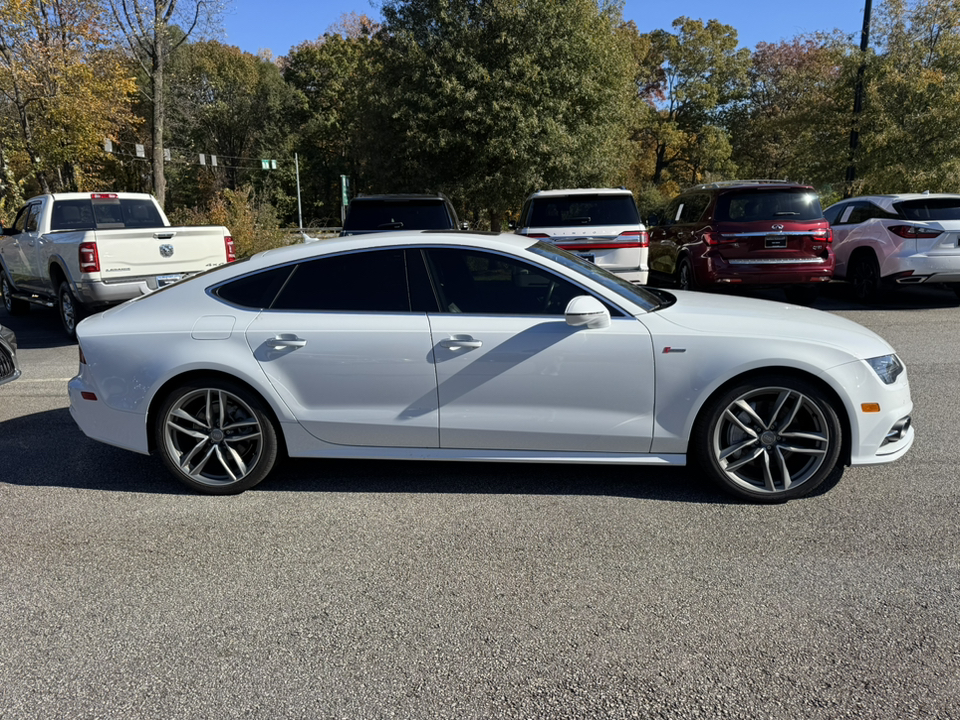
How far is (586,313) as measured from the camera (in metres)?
4.15

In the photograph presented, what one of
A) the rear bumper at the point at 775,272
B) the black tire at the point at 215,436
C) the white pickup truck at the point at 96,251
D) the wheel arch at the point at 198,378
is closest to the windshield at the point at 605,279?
the wheel arch at the point at 198,378

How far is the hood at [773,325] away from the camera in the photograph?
421 centimetres

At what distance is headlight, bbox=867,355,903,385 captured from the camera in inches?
165

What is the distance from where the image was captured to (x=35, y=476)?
16.2ft

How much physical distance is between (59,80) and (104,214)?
14.0 metres

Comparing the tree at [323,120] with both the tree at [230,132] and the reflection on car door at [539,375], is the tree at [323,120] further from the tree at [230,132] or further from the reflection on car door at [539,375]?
the reflection on car door at [539,375]

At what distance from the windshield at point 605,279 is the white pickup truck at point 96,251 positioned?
562 centimetres

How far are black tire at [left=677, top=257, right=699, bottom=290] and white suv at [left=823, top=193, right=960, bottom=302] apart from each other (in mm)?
2715

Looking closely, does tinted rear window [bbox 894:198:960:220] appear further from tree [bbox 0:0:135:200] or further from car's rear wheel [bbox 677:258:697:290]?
tree [bbox 0:0:135:200]

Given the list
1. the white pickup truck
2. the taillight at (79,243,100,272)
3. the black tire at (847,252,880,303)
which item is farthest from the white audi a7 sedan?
the black tire at (847,252,880,303)

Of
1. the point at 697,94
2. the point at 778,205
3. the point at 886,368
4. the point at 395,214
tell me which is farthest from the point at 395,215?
the point at 697,94

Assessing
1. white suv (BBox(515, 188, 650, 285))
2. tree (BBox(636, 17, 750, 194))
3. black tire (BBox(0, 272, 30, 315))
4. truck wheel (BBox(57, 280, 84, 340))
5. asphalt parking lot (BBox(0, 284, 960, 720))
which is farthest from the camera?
tree (BBox(636, 17, 750, 194))

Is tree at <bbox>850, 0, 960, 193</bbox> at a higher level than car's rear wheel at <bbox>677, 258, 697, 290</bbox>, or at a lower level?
higher

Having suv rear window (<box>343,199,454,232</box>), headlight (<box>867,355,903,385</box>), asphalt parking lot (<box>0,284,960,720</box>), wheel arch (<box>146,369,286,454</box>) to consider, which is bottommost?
asphalt parking lot (<box>0,284,960,720</box>)
